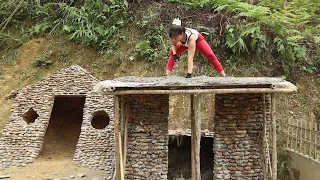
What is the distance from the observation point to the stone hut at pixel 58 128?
832cm

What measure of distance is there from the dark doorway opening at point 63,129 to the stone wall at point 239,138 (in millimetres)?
4671

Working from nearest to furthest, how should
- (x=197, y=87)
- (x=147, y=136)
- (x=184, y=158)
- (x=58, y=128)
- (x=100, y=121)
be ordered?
(x=197, y=87) → (x=147, y=136) → (x=184, y=158) → (x=100, y=121) → (x=58, y=128)

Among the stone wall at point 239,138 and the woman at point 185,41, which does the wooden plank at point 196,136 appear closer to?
the stone wall at point 239,138

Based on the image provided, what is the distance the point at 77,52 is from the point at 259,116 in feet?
24.1

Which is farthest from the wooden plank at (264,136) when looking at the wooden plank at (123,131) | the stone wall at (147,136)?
the wooden plank at (123,131)

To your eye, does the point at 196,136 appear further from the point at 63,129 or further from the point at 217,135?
the point at 63,129

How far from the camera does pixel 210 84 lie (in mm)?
5320

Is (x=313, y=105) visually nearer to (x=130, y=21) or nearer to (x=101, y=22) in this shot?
(x=130, y=21)

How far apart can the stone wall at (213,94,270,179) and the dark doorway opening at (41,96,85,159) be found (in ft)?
15.3

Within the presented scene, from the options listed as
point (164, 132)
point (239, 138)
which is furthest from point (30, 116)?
point (239, 138)

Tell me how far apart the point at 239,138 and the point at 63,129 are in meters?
6.11

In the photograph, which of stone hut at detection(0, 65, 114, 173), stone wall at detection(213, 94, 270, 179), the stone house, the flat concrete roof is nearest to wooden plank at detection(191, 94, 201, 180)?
the stone house

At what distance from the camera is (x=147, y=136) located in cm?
632

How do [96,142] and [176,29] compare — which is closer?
[176,29]
